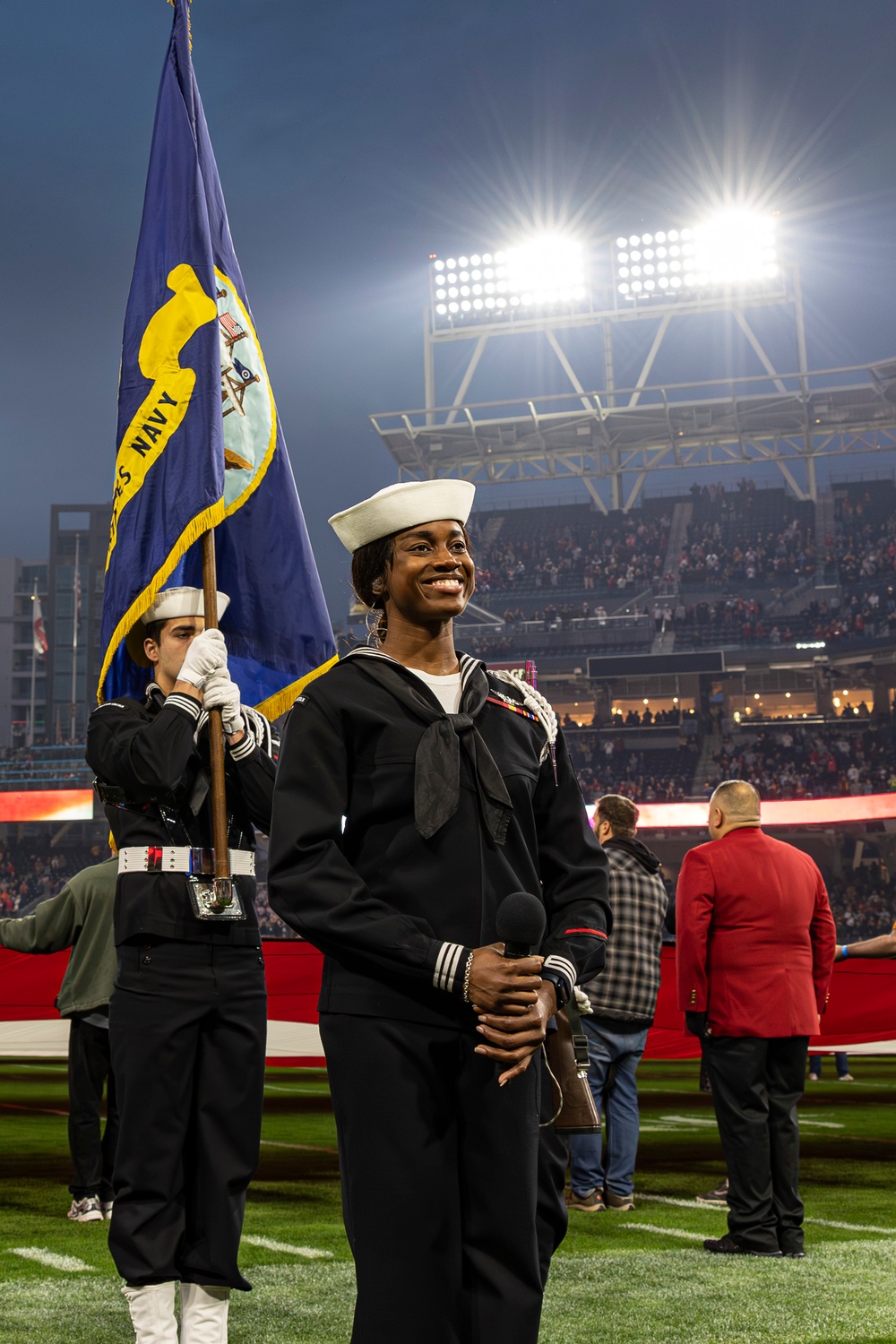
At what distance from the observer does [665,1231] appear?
19.9ft

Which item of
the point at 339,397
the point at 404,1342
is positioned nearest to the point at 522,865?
the point at 404,1342

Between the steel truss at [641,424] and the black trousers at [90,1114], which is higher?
the steel truss at [641,424]

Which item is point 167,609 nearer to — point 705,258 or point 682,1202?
point 682,1202

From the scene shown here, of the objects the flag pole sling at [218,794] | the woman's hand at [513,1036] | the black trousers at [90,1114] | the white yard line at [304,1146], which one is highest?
the flag pole sling at [218,794]

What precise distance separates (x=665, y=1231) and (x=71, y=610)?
65122 mm

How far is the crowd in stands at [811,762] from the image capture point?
3491cm

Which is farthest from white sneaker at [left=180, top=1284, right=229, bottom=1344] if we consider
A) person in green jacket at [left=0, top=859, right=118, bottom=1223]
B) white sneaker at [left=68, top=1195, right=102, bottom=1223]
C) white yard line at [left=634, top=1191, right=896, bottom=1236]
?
white yard line at [left=634, top=1191, right=896, bottom=1236]

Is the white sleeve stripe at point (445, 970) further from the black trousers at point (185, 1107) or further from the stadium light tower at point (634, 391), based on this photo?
the stadium light tower at point (634, 391)

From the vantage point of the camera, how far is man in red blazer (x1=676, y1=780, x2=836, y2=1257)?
18.5 feet

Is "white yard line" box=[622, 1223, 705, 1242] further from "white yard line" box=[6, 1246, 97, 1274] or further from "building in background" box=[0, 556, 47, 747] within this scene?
"building in background" box=[0, 556, 47, 747]

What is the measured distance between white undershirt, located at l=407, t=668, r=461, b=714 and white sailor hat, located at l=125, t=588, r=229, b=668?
1.78m

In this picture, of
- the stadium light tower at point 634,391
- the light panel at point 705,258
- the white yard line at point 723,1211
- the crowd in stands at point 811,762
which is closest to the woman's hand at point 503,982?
the white yard line at point 723,1211

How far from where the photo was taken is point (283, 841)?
2.35 metres

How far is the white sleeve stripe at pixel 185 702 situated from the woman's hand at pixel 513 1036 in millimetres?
1779
